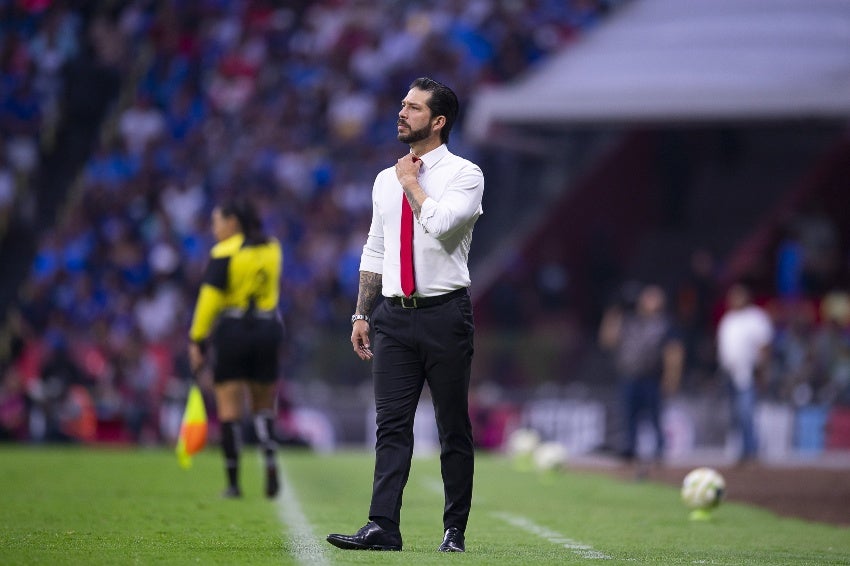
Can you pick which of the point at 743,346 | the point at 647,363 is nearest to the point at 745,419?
the point at 743,346

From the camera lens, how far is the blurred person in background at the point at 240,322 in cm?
1140

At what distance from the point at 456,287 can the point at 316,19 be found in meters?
23.4

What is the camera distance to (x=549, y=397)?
22469mm

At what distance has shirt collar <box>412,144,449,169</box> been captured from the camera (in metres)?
7.48

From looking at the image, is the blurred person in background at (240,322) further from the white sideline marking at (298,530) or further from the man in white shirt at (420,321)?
the man in white shirt at (420,321)

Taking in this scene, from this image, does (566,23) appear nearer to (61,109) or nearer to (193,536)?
(61,109)

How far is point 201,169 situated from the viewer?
1101 inches

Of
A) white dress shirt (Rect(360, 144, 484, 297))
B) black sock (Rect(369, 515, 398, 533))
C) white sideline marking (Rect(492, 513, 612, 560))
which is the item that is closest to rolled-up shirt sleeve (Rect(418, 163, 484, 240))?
white dress shirt (Rect(360, 144, 484, 297))

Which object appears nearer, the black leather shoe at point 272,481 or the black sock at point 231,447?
the black leather shoe at point 272,481

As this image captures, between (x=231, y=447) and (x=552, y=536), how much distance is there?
3.57 metres

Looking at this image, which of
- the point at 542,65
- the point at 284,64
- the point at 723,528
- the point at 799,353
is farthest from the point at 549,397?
the point at 723,528

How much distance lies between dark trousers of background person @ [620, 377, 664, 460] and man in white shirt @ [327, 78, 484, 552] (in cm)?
1001

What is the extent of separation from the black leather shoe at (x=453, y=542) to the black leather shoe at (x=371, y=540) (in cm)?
25

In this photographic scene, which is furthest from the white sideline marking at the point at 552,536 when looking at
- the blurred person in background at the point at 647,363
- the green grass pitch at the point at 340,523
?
the blurred person in background at the point at 647,363
